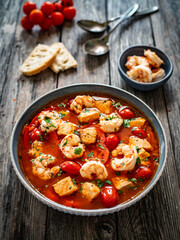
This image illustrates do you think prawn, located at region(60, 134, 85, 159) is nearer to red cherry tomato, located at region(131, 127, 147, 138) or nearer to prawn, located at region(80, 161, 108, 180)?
prawn, located at region(80, 161, 108, 180)

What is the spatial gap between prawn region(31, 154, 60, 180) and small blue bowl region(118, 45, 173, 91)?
1.78 m

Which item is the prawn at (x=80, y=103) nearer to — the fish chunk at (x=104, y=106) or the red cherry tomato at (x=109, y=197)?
the fish chunk at (x=104, y=106)

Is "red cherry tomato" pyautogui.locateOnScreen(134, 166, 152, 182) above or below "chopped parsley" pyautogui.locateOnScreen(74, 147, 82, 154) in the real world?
below

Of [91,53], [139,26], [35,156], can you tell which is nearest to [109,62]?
[91,53]

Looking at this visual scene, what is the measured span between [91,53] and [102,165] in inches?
96.9

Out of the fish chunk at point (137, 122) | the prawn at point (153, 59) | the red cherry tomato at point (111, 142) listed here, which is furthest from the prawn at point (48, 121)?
the prawn at point (153, 59)

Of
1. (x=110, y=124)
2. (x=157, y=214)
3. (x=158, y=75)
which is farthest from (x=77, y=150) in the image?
(x=158, y=75)

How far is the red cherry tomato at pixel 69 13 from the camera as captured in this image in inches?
202

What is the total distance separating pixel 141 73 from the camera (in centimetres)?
402

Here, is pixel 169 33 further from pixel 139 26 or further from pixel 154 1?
pixel 154 1

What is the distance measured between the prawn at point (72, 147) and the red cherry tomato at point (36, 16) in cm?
280

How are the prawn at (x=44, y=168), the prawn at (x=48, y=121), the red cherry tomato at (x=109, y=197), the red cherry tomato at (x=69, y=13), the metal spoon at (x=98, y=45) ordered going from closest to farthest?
the red cherry tomato at (x=109, y=197) → the prawn at (x=44, y=168) → the prawn at (x=48, y=121) → the metal spoon at (x=98, y=45) → the red cherry tomato at (x=69, y=13)

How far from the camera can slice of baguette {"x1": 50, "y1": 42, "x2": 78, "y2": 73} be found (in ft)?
14.7

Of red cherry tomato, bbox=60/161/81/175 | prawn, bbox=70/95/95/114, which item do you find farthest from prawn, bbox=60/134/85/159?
prawn, bbox=70/95/95/114
